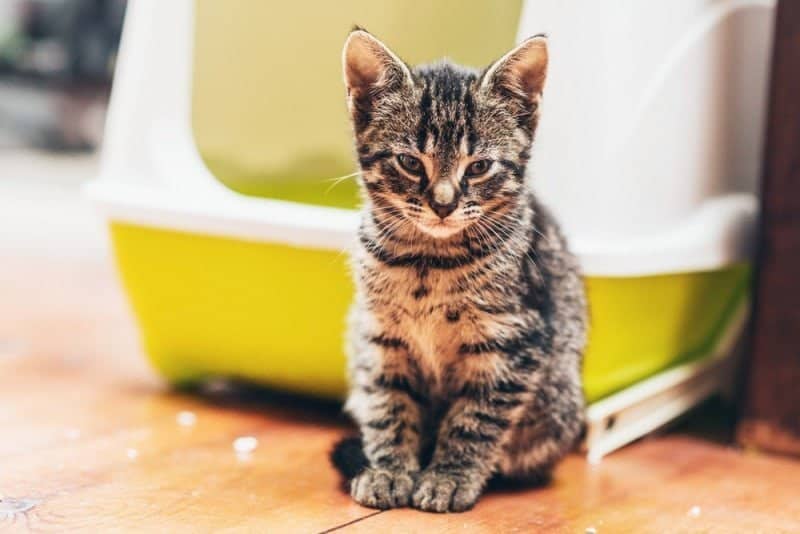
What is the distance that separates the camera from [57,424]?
1.44m

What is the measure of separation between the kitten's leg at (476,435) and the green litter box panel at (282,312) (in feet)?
0.86

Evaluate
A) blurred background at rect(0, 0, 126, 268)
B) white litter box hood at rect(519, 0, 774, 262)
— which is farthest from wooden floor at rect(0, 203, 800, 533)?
blurred background at rect(0, 0, 126, 268)

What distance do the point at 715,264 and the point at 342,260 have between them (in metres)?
0.60

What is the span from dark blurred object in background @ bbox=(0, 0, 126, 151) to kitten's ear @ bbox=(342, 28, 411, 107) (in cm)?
388

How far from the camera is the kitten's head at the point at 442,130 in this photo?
1104 millimetres

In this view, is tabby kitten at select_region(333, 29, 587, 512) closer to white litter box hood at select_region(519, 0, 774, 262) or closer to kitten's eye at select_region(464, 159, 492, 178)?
kitten's eye at select_region(464, 159, 492, 178)

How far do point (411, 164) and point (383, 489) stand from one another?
0.39 metres

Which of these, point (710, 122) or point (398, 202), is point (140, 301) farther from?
point (710, 122)

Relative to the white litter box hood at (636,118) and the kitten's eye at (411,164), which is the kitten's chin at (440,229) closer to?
the kitten's eye at (411,164)

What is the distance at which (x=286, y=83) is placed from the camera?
1.61m

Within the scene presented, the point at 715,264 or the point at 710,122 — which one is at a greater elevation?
the point at 710,122

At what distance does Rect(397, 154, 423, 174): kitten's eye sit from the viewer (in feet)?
3.65

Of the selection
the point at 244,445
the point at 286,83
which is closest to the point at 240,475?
the point at 244,445

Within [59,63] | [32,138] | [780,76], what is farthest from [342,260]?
[32,138]
